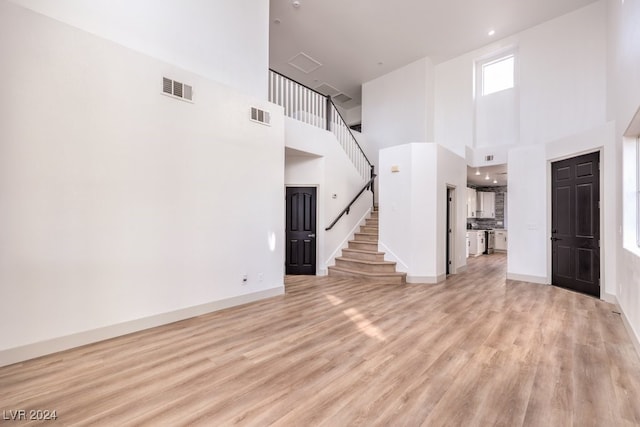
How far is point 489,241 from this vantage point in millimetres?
11227

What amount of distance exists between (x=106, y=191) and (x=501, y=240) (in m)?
12.7

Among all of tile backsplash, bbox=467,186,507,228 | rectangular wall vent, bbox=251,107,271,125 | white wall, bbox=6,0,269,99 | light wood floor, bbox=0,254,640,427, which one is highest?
white wall, bbox=6,0,269,99

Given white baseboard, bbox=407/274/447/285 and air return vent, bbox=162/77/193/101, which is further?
white baseboard, bbox=407/274/447/285

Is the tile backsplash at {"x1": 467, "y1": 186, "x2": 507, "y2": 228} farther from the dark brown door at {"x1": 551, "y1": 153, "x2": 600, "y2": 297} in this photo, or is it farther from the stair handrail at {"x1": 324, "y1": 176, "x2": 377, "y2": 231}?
the dark brown door at {"x1": 551, "y1": 153, "x2": 600, "y2": 297}

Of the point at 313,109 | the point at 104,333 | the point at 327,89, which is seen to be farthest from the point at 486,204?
the point at 104,333

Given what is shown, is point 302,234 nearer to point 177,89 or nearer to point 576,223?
point 177,89

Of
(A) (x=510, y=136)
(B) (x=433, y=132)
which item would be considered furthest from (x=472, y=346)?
(B) (x=433, y=132)

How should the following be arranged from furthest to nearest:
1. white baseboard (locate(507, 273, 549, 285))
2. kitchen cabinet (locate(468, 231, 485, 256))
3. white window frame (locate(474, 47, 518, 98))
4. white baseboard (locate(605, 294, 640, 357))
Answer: kitchen cabinet (locate(468, 231, 485, 256)) < white window frame (locate(474, 47, 518, 98)) < white baseboard (locate(507, 273, 549, 285)) < white baseboard (locate(605, 294, 640, 357))

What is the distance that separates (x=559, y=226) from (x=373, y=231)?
151 inches

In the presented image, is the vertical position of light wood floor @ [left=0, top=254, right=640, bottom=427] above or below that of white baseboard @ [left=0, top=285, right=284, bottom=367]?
below

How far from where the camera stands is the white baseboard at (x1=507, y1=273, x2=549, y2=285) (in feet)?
19.6

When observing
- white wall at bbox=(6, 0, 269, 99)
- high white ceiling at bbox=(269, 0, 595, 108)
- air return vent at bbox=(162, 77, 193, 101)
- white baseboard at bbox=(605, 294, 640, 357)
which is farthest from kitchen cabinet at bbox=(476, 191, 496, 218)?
air return vent at bbox=(162, 77, 193, 101)

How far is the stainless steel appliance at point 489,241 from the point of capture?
36.5 ft

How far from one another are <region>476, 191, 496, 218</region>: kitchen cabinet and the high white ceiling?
19.5 feet
